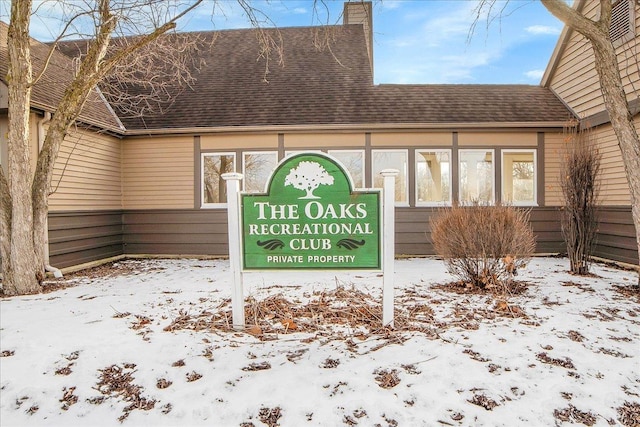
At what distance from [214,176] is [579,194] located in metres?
7.46

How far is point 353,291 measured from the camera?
529cm

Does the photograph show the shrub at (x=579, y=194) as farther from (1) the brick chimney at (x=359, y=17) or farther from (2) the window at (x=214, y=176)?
(1) the brick chimney at (x=359, y=17)

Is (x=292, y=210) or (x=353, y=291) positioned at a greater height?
(x=292, y=210)

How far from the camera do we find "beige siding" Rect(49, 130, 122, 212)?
786 cm

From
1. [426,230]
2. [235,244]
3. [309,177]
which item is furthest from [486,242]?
[426,230]

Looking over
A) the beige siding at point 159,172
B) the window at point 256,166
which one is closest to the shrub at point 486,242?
the window at point 256,166

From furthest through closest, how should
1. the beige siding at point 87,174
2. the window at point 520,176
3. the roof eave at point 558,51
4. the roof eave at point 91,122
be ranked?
the window at point 520,176
the roof eave at point 558,51
the beige siding at point 87,174
the roof eave at point 91,122

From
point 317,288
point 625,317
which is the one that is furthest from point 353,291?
point 625,317

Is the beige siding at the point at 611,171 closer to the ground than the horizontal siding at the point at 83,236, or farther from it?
farther from it

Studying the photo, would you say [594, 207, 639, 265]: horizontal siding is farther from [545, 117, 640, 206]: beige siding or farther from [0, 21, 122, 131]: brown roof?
[0, 21, 122, 131]: brown roof

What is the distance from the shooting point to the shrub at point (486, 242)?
212 inches

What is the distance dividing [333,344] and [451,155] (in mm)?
6929

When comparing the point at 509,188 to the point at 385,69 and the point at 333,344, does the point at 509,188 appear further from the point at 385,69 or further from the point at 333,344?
the point at 333,344

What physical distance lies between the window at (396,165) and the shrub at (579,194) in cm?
327
